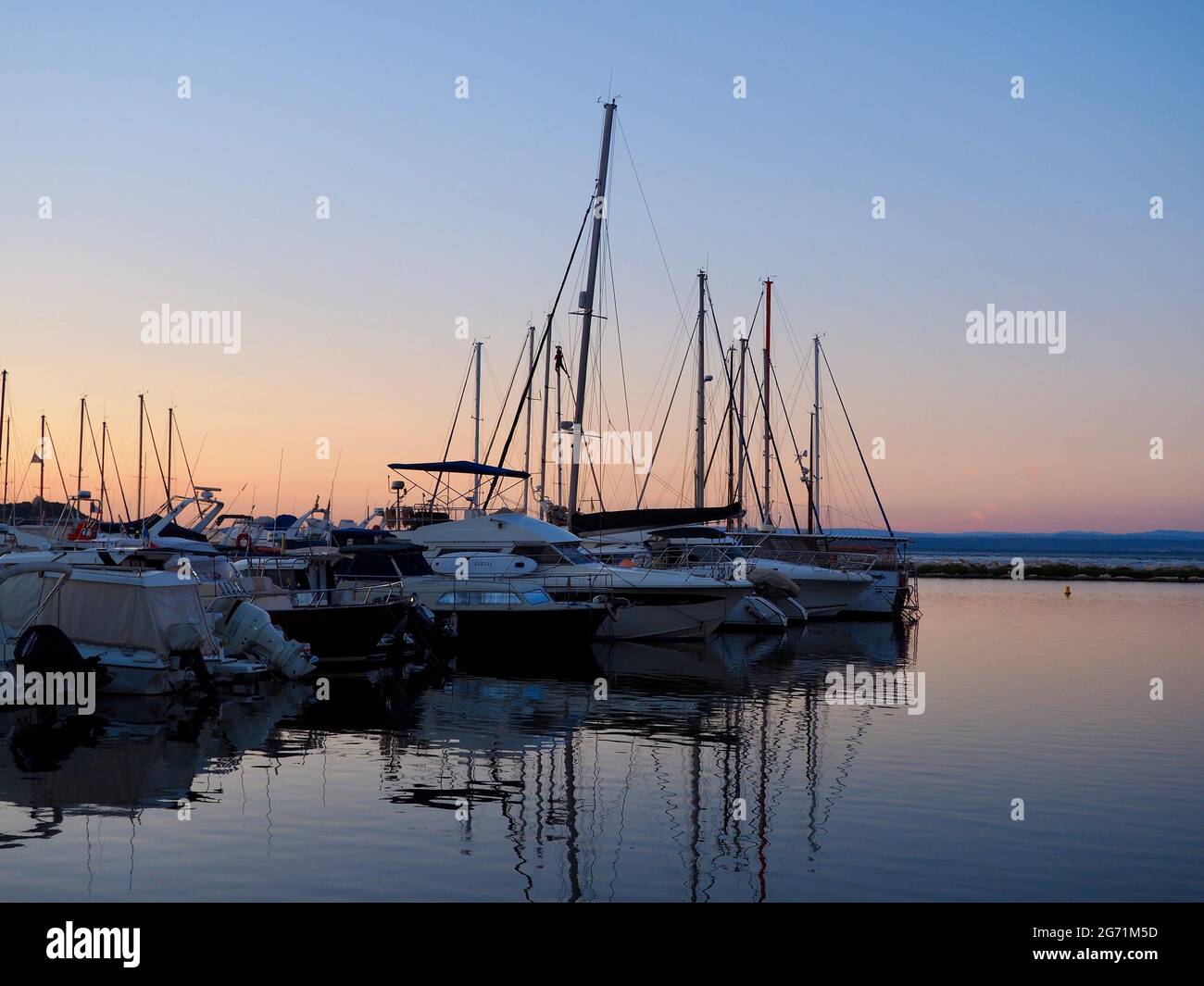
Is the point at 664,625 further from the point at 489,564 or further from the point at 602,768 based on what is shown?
the point at 602,768

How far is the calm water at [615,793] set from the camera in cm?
1137

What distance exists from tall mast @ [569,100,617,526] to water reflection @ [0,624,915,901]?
1190 cm

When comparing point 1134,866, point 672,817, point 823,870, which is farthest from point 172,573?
point 1134,866

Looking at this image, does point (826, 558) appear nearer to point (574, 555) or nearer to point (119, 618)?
point (574, 555)

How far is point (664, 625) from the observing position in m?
35.1

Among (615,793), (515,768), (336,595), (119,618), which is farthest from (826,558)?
(615,793)

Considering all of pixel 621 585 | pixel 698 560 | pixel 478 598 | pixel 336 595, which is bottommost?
pixel 478 598

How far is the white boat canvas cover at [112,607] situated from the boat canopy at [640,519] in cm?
1952

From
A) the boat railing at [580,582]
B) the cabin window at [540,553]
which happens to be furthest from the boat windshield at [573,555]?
the boat railing at [580,582]

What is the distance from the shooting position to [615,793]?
15023mm

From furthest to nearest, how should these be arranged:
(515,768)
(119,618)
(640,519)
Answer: (640,519) → (119,618) → (515,768)

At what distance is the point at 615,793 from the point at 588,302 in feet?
81.1

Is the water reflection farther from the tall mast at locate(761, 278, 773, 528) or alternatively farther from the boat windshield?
the tall mast at locate(761, 278, 773, 528)
